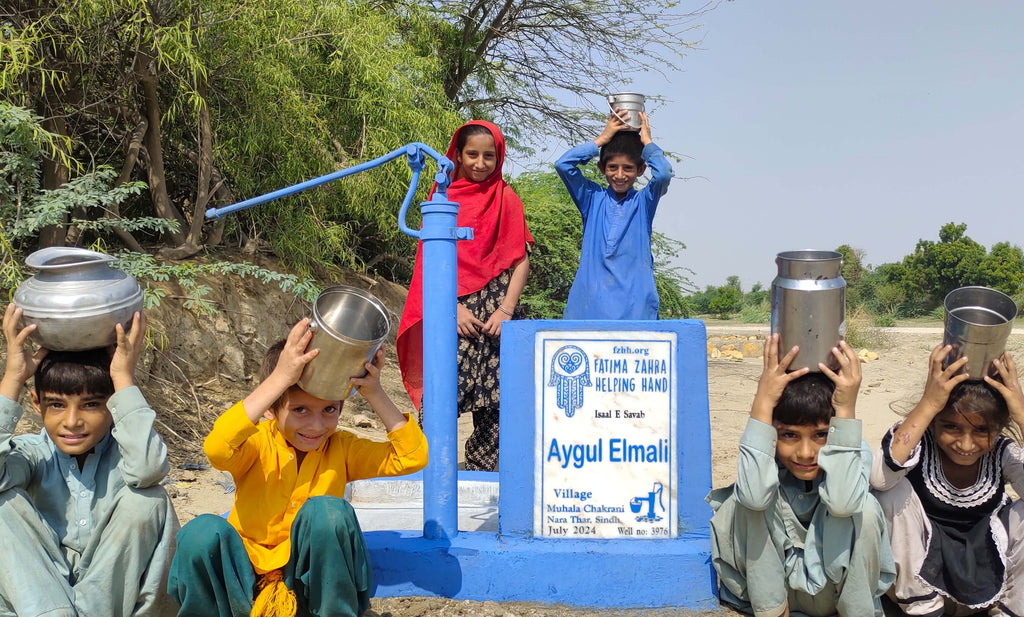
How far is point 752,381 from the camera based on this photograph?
10086mm

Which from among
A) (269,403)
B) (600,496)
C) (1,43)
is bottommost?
(600,496)

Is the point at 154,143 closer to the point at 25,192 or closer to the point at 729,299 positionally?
the point at 25,192

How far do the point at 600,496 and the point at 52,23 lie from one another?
437cm

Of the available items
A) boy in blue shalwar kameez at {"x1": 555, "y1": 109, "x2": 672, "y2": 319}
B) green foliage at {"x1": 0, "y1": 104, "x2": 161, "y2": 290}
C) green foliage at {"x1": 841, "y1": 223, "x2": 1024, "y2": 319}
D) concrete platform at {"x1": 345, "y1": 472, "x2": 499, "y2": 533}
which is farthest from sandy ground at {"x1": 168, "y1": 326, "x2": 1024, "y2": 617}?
green foliage at {"x1": 841, "y1": 223, "x2": 1024, "y2": 319}

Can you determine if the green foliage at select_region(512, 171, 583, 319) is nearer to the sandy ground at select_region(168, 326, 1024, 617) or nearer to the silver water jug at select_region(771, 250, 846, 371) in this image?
the sandy ground at select_region(168, 326, 1024, 617)

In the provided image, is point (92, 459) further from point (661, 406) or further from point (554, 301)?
point (554, 301)

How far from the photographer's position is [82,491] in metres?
2.35

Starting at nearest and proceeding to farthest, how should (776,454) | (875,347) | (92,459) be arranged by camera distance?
(92,459) → (776,454) → (875,347)

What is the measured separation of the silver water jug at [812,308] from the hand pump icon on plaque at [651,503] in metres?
0.70

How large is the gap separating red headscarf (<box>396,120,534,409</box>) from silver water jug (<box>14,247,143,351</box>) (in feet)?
5.09

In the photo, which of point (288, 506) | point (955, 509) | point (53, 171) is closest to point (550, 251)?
point (53, 171)

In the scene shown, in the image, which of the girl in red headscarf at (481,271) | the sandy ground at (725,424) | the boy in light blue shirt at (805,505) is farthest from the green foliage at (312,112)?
the boy in light blue shirt at (805,505)

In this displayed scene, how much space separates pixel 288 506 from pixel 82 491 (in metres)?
Answer: 0.57

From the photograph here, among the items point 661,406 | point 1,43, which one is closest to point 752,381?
point 661,406
